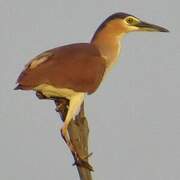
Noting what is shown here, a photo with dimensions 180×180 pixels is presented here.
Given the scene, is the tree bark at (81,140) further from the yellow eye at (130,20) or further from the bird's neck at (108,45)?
the yellow eye at (130,20)

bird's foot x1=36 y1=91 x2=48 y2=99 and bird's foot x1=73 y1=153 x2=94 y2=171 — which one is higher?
bird's foot x1=36 y1=91 x2=48 y2=99

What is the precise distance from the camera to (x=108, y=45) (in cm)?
959

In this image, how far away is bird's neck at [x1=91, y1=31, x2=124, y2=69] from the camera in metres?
9.45

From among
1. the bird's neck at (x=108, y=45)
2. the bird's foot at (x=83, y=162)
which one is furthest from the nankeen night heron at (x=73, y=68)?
the bird's foot at (x=83, y=162)

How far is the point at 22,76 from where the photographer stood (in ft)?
27.5

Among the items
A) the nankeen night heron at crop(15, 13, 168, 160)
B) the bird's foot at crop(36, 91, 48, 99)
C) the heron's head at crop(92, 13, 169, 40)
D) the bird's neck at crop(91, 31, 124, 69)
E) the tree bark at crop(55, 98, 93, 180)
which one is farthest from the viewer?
the heron's head at crop(92, 13, 169, 40)

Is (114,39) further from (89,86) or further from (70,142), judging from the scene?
(70,142)

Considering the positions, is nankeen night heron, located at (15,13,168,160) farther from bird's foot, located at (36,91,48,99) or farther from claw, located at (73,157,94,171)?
claw, located at (73,157,94,171)

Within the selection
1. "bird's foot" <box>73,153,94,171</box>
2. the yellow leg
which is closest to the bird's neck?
the yellow leg

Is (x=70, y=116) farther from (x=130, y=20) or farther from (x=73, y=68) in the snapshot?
(x=130, y=20)

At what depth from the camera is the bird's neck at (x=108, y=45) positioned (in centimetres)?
945

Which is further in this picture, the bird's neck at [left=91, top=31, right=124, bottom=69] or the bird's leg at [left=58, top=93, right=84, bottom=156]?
the bird's neck at [left=91, top=31, right=124, bottom=69]

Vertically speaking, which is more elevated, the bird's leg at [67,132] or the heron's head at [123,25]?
the heron's head at [123,25]

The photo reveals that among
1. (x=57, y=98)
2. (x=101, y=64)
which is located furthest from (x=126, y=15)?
(x=57, y=98)
